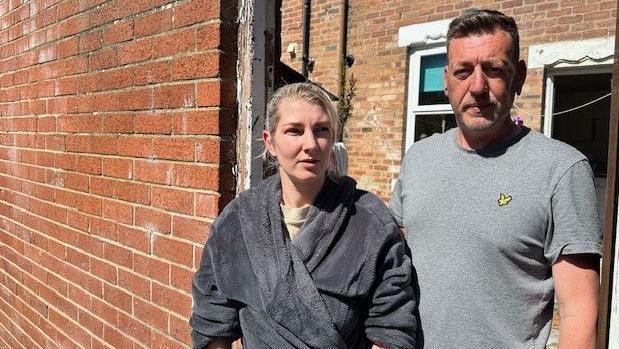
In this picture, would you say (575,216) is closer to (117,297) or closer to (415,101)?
(117,297)

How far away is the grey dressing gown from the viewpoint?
1.58m

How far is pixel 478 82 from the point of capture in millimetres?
1619

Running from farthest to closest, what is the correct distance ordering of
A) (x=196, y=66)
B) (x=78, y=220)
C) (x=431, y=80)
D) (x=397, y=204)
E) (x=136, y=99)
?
1. (x=431, y=80)
2. (x=78, y=220)
3. (x=136, y=99)
4. (x=196, y=66)
5. (x=397, y=204)

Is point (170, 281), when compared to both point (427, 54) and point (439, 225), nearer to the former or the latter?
point (439, 225)

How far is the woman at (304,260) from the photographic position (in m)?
1.58

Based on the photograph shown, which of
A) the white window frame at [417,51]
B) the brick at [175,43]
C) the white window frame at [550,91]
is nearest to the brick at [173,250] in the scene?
the brick at [175,43]

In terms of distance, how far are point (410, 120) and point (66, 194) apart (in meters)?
4.97

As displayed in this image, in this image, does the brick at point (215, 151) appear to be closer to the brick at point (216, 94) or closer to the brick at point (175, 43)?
the brick at point (216, 94)

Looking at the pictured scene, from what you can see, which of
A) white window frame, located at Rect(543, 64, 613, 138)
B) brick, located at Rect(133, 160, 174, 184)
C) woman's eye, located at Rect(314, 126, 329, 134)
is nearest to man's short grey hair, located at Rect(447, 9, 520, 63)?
woman's eye, located at Rect(314, 126, 329, 134)

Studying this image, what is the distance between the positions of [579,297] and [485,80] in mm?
704

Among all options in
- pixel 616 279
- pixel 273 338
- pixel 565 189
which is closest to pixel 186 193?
pixel 273 338

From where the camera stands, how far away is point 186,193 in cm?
218

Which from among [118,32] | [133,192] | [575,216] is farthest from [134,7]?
[575,216]

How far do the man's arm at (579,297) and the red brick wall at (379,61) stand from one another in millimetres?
4721
